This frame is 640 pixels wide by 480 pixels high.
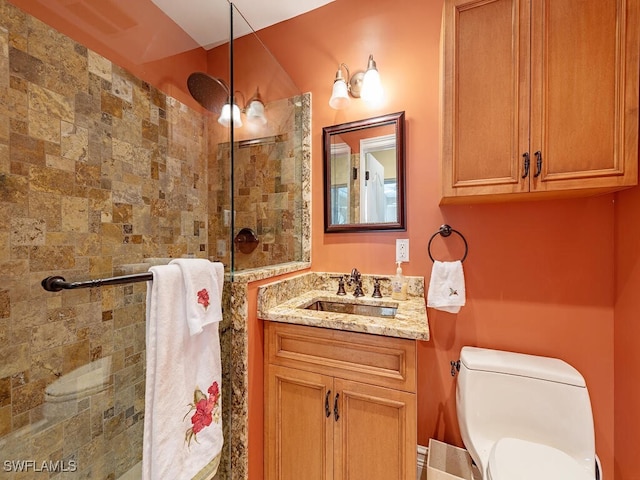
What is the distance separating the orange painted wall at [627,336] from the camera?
104 centimetres

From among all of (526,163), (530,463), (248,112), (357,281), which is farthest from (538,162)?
(248,112)

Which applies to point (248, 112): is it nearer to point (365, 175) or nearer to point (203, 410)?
point (365, 175)

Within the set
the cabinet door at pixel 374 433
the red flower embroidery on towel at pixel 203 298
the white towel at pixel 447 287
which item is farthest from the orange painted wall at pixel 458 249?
the cabinet door at pixel 374 433

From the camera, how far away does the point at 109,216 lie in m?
1.35

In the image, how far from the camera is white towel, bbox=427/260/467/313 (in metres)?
1.32

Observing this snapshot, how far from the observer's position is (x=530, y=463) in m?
0.99

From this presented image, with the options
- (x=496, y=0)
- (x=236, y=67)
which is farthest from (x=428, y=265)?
(x=236, y=67)

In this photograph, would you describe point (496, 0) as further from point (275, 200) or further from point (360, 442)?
point (360, 442)

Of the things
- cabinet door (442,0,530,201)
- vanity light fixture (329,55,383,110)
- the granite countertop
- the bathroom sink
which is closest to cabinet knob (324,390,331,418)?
Answer: the granite countertop

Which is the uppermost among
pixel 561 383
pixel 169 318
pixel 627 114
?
pixel 627 114

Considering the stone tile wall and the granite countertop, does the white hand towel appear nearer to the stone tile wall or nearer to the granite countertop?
the granite countertop

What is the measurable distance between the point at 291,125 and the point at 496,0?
1.24 metres

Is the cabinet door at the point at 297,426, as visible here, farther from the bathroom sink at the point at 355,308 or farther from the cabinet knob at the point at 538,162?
the cabinet knob at the point at 538,162

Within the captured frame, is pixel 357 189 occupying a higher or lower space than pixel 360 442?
higher
